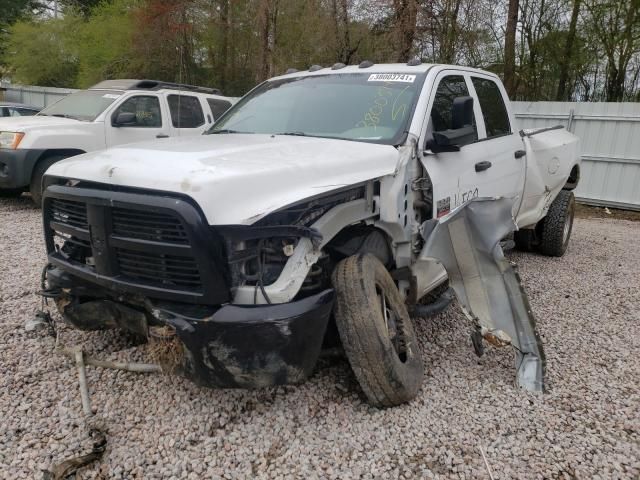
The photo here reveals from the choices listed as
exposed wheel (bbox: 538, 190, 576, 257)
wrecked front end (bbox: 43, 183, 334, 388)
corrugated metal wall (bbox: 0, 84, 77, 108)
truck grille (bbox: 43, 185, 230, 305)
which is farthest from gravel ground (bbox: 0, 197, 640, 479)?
corrugated metal wall (bbox: 0, 84, 77, 108)

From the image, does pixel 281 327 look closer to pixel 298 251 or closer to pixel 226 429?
pixel 298 251

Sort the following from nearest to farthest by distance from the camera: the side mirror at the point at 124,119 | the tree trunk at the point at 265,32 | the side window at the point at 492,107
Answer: the side window at the point at 492,107
the side mirror at the point at 124,119
the tree trunk at the point at 265,32

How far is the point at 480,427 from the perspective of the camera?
2.71 meters

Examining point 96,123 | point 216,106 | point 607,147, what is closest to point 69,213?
point 96,123

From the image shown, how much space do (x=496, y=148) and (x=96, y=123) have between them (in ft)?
19.3

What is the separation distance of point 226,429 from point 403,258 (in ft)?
4.91

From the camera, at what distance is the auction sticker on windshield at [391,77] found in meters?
3.75

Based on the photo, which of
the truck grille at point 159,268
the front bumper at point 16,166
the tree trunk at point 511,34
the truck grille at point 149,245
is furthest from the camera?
the tree trunk at point 511,34

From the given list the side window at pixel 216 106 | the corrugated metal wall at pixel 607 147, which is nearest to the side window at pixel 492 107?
the side window at pixel 216 106

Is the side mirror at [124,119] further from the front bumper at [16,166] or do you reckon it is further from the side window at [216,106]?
the side window at [216,106]

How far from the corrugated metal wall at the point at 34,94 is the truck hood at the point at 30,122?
1369 centimetres

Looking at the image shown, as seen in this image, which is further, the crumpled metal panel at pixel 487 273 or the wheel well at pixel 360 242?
the crumpled metal panel at pixel 487 273

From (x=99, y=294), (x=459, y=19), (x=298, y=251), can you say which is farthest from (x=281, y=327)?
(x=459, y=19)

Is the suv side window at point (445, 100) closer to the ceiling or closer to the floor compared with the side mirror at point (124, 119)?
closer to the ceiling
